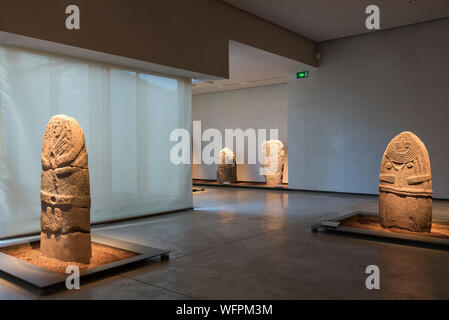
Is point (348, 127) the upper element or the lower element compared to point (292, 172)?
upper

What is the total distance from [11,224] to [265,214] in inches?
187

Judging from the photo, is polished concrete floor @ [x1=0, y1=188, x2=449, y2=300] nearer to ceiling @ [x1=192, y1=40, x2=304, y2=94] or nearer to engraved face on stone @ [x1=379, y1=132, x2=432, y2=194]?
engraved face on stone @ [x1=379, y1=132, x2=432, y2=194]

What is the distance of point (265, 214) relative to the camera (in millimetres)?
8211

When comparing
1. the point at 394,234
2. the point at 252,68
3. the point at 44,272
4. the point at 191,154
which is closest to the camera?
the point at 44,272

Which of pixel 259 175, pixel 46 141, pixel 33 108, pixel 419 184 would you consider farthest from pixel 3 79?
pixel 259 175

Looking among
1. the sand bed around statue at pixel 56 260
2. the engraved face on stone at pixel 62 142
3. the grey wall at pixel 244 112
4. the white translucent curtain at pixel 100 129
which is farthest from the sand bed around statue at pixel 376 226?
the grey wall at pixel 244 112

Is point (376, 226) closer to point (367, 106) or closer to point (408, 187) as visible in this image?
point (408, 187)

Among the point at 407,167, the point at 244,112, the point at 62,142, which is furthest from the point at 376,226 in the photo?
the point at 244,112

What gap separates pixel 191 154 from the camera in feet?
29.5

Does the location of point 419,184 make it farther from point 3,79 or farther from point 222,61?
point 3,79

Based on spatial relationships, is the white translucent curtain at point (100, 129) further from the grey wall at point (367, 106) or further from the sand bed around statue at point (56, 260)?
the grey wall at point (367, 106)

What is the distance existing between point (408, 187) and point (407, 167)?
32 cm

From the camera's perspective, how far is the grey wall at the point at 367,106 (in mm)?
10195
